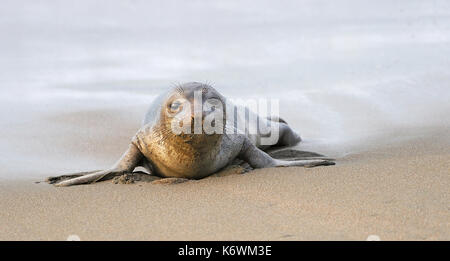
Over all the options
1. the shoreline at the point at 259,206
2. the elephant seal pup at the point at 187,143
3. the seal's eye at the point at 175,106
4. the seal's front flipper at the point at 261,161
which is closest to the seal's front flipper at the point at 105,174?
the elephant seal pup at the point at 187,143

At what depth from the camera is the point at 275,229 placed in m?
3.37

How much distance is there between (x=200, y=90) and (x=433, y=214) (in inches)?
77.9

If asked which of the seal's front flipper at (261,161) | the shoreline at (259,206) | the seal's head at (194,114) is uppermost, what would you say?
the seal's head at (194,114)

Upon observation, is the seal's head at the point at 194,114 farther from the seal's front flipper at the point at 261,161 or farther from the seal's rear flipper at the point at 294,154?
the seal's rear flipper at the point at 294,154

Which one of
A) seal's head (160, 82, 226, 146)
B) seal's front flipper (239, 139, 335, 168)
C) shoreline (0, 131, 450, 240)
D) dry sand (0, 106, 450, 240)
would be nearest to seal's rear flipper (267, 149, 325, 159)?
seal's front flipper (239, 139, 335, 168)

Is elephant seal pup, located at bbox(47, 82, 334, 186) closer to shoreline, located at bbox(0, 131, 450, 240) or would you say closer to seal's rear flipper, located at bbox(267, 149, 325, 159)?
shoreline, located at bbox(0, 131, 450, 240)

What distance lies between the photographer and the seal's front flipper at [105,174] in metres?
4.90

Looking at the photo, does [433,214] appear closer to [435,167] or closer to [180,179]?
[435,167]

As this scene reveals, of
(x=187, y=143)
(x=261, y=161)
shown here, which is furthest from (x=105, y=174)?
(x=261, y=161)

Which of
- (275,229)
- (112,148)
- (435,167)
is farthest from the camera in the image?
(112,148)

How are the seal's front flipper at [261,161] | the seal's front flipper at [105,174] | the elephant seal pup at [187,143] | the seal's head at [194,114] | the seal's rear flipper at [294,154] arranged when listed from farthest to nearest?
the seal's rear flipper at [294,154], the seal's front flipper at [261,161], the seal's front flipper at [105,174], the elephant seal pup at [187,143], the seal's head at [194,114]

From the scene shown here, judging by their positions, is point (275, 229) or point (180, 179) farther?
point (180, 179)
